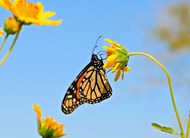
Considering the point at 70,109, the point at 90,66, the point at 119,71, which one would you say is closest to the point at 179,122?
the point at 119,71

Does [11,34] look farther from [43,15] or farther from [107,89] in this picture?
[107,89]

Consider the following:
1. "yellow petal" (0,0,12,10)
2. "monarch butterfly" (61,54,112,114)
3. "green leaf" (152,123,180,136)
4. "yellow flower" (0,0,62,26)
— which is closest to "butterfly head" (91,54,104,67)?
"monarch butterfly" (61,54,112,114)

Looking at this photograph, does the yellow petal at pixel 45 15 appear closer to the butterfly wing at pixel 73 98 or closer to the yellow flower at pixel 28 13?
the yellow flower at pixel 28 13

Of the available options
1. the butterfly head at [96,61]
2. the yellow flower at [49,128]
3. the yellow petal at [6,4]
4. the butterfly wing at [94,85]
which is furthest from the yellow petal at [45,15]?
the butterfly head at [96,61]

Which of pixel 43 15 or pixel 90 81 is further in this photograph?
pixel 90 81

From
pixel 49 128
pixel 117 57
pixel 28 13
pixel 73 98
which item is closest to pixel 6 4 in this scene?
pixel 28 13
